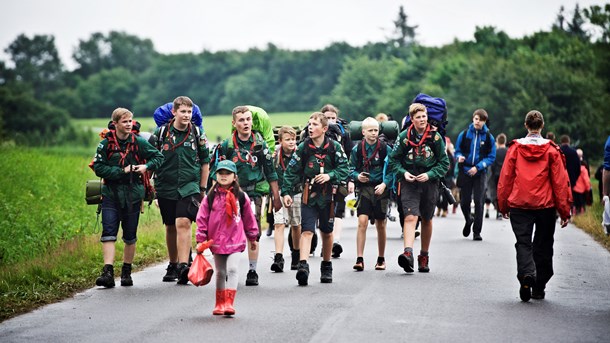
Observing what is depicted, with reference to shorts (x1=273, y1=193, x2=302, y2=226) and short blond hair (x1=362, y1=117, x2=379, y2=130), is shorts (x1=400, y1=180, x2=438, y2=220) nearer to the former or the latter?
short blond hair (x1=362, y1=117, x2=379, y2=130)

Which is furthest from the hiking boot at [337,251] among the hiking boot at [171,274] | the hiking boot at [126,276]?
the hiking boot at [126,276]

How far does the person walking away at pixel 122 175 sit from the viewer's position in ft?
39.7

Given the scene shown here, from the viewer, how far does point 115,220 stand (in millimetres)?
12266

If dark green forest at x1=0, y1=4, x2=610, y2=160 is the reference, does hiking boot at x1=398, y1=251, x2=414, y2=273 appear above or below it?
below

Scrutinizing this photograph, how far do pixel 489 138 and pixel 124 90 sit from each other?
122m

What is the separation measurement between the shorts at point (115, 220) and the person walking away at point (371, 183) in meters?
2.96

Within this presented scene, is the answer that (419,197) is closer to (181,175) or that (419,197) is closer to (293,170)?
(293,170)

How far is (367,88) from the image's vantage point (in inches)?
4483

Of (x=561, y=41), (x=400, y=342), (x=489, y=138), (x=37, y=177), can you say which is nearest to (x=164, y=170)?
(x=400, y=342)

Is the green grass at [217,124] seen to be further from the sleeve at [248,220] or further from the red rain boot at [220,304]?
the red rain boot at [220,304]

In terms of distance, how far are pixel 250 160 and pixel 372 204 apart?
194cm

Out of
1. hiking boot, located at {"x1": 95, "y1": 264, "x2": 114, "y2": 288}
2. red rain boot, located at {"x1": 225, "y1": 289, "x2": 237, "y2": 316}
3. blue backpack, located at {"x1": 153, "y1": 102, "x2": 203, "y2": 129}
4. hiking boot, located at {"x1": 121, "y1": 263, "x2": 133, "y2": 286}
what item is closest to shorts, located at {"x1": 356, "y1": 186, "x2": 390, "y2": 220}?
blue backpack, located at {"x1": 153, "y1": 102, "x2": 203, "y2": 129}

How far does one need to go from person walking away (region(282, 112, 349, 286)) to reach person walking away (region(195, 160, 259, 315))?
2.06m

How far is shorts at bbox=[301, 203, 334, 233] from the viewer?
491 inches
